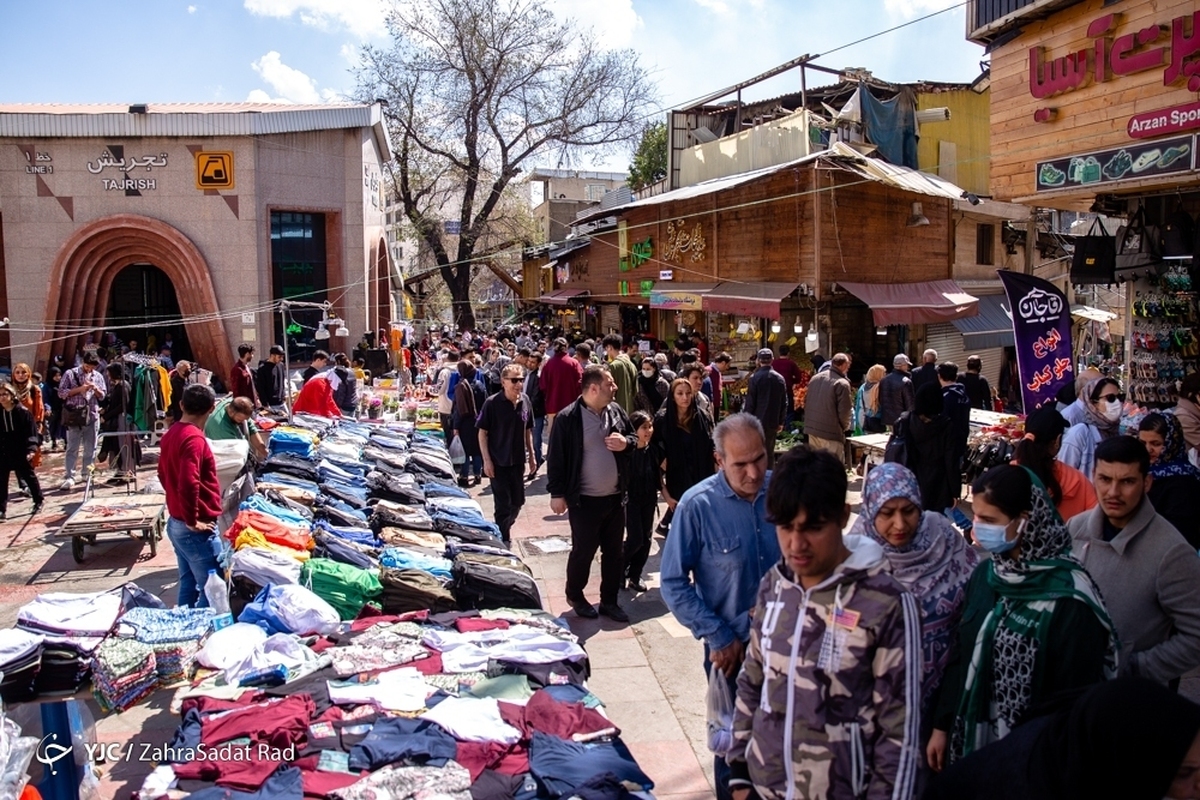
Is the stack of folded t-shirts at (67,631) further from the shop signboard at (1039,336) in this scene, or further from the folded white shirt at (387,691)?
the shop signboard at (1039,336)

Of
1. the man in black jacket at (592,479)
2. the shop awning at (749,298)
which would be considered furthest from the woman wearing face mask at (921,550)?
the shop awning at (749,298)

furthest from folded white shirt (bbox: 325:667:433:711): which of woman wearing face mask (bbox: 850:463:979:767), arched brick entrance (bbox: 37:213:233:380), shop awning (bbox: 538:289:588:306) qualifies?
shop awning (bbox: 538:289:588:306)

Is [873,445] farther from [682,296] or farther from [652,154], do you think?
[652,154]

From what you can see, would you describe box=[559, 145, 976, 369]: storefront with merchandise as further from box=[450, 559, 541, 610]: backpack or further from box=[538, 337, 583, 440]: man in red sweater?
box=[450, 559, 541, 610]: backpack

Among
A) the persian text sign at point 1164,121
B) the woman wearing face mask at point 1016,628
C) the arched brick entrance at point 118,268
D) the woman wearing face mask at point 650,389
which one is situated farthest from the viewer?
the arched brick entrance at point 118,268

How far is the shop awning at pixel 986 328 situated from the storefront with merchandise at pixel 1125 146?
8.98 m

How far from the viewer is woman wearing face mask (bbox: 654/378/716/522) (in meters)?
7.13

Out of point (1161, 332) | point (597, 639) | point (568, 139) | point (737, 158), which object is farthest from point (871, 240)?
point (568, 139)

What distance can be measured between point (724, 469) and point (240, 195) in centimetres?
1975

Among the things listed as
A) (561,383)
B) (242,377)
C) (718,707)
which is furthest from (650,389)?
(718,707)

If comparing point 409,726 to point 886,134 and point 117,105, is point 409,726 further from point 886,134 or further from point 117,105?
point 117,105

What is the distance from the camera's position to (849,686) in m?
2.49

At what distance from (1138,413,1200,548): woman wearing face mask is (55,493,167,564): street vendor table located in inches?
302

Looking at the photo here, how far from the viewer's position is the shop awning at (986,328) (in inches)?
736
